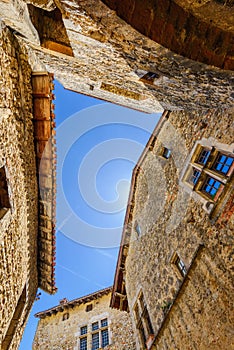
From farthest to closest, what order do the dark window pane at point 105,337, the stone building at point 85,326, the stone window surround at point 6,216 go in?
the dark window pane at point 105,337 < the stone building at point 85,326 < the stone window surround at point 6,216

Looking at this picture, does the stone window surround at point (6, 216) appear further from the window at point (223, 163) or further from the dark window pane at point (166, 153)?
the dark window pane at point (166, 153)

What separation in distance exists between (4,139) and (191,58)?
3475 millimetres

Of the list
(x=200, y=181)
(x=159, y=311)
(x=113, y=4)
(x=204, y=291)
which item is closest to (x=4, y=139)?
(x=113, y=4)

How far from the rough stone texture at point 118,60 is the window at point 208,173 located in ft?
3.66

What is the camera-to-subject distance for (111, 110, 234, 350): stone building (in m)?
4.09

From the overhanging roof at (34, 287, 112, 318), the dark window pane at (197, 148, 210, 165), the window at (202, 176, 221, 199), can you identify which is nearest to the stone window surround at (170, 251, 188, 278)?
the window at (202, 176, 221, 199)

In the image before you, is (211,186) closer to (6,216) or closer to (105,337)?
(6,216)

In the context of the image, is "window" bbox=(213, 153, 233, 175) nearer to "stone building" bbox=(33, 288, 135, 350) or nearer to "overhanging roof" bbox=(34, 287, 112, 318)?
"stone building" bbox=(33, 288, 135, 350)

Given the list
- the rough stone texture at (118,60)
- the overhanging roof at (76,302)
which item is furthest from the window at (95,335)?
the rough stone texture at (118,60)

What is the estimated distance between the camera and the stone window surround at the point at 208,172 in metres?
4.76

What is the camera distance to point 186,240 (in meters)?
5.31

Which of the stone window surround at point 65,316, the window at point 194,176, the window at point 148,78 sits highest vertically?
the window at point 148,78

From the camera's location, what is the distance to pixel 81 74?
19.8ft

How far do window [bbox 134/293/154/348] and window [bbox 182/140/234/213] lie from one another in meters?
3.92
